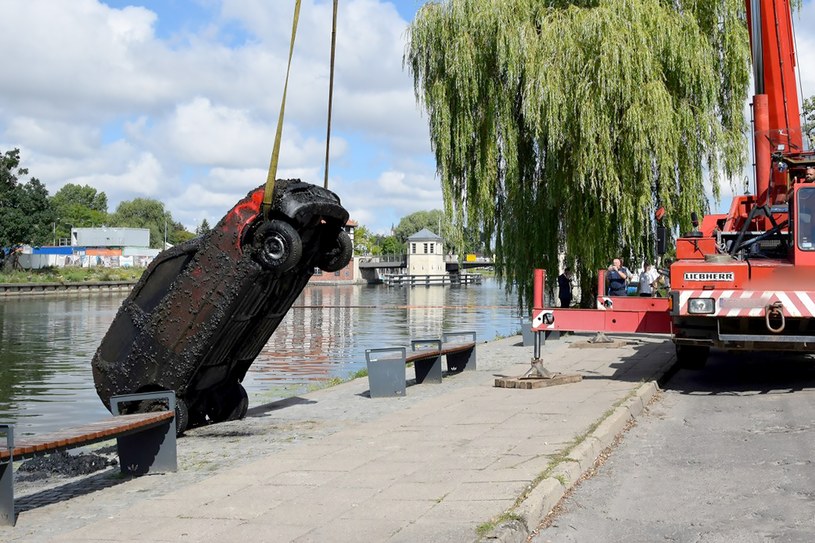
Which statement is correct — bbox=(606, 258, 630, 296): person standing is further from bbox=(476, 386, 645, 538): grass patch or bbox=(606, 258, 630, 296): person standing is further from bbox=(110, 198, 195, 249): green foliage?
bbox=(110, 198, 195, 249): green foliage

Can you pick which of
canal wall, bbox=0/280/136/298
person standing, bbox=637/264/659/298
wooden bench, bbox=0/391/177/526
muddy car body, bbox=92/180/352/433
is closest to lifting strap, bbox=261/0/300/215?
muddy car body, bbox=92/180/352/433

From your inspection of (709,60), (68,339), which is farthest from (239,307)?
(68,339)

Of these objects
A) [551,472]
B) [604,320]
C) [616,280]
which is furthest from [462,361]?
[551,472]

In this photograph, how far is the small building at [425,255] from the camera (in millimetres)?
155125

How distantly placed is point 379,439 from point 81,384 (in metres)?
11.9

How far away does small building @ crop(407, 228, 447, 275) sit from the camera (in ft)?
509

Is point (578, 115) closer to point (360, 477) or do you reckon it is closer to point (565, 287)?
point (565, 287)

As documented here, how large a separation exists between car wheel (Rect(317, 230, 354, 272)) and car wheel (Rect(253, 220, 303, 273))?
0.79 metres

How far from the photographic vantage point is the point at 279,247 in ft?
28.7

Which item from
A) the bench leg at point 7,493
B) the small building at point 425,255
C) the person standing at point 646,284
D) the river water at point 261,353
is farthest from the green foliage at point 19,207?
the bench leg at point 7,493

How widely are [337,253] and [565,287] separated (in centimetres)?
1472

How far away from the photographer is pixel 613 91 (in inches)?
847

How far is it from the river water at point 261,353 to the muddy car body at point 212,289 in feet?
15.9

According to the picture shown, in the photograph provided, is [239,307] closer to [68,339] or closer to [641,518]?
[641,518]
